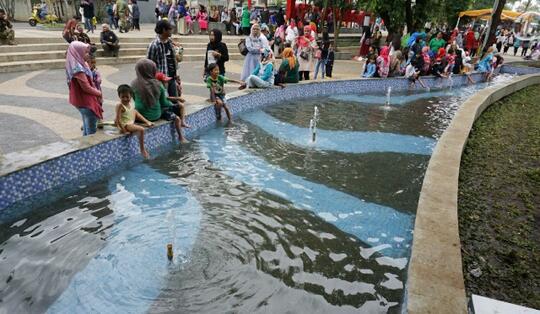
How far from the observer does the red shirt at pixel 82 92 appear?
5.30m

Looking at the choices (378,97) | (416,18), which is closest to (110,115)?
(378,97)

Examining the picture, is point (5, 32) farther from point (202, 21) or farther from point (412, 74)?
point (412, 74)

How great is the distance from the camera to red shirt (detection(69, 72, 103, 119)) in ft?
17.4

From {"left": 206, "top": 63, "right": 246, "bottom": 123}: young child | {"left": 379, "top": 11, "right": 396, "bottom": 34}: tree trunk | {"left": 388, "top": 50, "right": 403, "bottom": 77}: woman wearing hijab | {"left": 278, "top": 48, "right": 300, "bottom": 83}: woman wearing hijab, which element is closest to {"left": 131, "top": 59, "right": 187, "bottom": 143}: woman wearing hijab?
{"left": 206, "top": 63, "right": 246, "bottom": 123}: young child

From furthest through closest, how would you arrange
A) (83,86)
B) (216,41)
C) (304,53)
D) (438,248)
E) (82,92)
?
1. (304,53)
2. (216,41)
3. (82,92)
4. (83,86)
5. (438,248)

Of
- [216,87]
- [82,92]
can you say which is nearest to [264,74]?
[216,87]

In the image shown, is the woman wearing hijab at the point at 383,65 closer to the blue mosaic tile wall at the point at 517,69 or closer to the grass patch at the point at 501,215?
the grass patch at the point at 501,215

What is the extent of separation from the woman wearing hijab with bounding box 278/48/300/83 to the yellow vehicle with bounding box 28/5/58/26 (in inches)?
584

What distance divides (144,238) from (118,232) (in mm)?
308

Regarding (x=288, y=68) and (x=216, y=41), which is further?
(x=288, y=68)

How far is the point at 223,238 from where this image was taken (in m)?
4.03

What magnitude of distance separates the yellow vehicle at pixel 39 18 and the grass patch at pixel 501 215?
20.4 m

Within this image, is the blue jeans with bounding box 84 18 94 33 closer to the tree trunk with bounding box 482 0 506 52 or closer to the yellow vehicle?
the yellow vehicle

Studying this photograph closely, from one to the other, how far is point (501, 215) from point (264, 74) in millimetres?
7222
